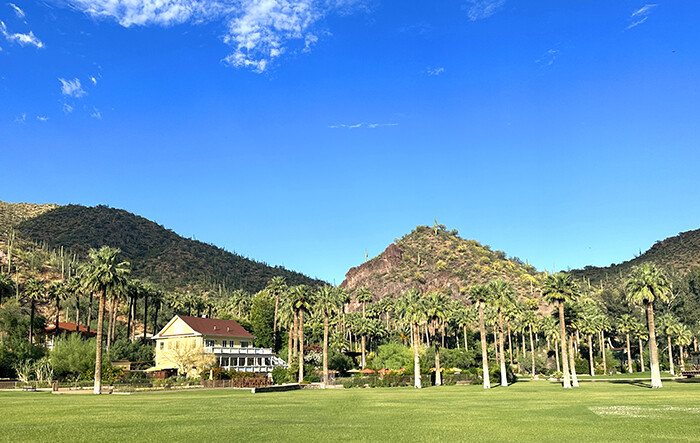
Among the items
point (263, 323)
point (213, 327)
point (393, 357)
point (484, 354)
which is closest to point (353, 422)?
point (484, 354)

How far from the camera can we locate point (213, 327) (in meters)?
94.8

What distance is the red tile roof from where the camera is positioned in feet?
298

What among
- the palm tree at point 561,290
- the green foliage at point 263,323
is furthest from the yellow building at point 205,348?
the palm tree at point 561,290

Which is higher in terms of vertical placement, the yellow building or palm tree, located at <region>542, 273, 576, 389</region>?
palm tree, located at <region>542, 273, 576, 389</region>

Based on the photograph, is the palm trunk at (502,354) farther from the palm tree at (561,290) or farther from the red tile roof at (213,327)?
the red tile roof at (213,327)

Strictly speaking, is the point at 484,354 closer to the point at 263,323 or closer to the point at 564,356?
the point at 564,356

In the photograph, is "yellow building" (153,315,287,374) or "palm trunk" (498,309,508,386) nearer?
"palm trunk" (498,309,508,386)

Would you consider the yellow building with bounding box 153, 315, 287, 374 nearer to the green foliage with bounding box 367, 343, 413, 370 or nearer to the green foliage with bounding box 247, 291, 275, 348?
the green foliage with bounding box 367, 343, 413, 370

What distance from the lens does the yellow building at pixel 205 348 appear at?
262 ft

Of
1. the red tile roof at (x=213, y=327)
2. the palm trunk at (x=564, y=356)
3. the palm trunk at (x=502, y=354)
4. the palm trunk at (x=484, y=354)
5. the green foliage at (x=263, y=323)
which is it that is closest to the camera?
the palm trunk at (x=564, y=356)

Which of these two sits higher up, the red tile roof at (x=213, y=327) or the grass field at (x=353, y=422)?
the red tile roof at (x=213, y=327)

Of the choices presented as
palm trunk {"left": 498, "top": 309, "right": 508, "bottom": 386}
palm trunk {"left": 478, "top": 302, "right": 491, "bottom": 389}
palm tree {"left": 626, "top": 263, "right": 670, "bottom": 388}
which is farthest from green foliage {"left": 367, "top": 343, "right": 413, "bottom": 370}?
palm tree {"left": 626, "top": 263, "right": 670, "bottom": 388}

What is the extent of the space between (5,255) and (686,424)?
191750mm

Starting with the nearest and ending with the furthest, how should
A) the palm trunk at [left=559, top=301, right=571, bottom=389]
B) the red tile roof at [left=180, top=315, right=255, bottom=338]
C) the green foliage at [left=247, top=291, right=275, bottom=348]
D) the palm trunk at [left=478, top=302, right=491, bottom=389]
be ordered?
1. the palm trunk at [left=559, top=301, right=571, bottom=389]
2. the palm trunk at [left=478, top=302, right=491, bottom=389]
3. the red tile roof at [left=180, top=315, right=255, bottom=338]
4. the green foliage at [left=247, top=291, right=275, bottom=348]
